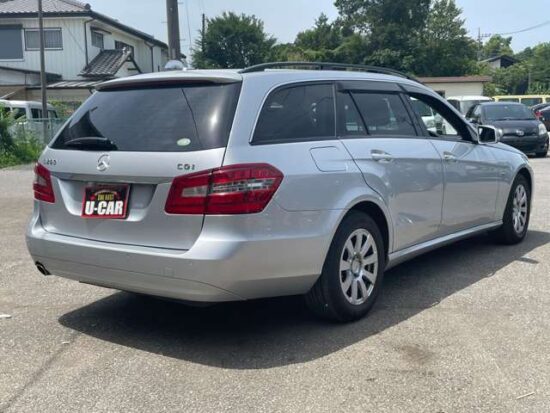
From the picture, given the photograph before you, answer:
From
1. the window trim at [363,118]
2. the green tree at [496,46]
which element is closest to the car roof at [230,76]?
the window trim at [363,118]

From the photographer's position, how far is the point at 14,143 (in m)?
19.5

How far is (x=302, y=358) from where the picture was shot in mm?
3965

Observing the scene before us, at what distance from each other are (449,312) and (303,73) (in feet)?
6.56

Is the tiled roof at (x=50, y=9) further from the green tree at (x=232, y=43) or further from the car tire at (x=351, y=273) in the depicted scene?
the car tire at (x=351, y=273)

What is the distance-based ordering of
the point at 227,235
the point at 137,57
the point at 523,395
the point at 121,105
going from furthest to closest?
the point at 137,57 → the point at 121,105 → the point at 227,235 → the point at 523,395

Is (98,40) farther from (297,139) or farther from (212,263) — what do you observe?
(212,263)

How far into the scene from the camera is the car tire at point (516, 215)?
6.80 metres

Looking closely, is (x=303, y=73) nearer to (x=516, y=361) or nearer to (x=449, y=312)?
(x=449, y=312)

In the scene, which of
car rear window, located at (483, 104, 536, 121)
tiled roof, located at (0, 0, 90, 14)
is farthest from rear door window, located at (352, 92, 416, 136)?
tiled roof, located at (0, 0, 90, 14)

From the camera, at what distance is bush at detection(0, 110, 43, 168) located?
18906 millimetres

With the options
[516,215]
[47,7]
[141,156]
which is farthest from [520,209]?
[47,7]

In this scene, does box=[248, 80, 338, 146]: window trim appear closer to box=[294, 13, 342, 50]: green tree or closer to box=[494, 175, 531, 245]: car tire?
box=[494, 175, 531, 245]: car tire

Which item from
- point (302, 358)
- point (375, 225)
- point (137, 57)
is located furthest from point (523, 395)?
point (137, 57)

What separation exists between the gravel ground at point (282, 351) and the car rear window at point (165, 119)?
4.17ft
